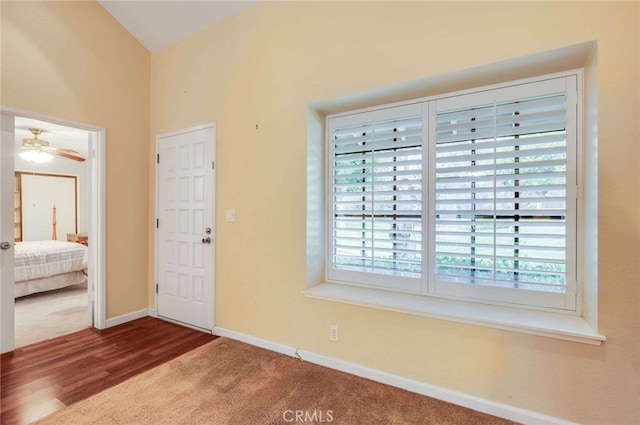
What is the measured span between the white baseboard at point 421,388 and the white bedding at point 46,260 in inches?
138

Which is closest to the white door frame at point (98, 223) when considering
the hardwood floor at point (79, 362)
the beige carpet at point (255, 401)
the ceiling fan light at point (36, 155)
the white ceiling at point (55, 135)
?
the hardwood floor at point (79, 362)

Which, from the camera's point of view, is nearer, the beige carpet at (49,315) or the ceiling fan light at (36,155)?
the beige carpet at (49,315)

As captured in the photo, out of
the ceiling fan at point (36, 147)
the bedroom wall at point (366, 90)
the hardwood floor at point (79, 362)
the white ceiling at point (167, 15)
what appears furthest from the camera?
the ceiling fan at point (36, 147)

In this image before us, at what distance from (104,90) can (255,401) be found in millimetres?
3470

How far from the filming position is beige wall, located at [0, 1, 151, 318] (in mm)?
2539

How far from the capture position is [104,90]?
3107 millimetres

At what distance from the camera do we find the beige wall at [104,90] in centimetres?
254

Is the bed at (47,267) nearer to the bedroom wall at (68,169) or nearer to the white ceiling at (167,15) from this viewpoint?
the bedroom wall at (68,169)

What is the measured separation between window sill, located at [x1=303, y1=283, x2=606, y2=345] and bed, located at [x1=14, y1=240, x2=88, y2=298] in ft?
13.6

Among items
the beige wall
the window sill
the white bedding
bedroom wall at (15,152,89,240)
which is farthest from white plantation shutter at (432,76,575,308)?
bedroom wall at (15,152,89,240)

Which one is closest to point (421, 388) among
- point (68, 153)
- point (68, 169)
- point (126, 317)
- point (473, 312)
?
point (473, 312)

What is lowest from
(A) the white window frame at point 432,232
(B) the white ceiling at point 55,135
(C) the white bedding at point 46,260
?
(C) the white bedding at point 46,260

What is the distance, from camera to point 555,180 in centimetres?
181

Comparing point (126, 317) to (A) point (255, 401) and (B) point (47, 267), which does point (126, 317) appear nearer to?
(B) point (47, 267)
